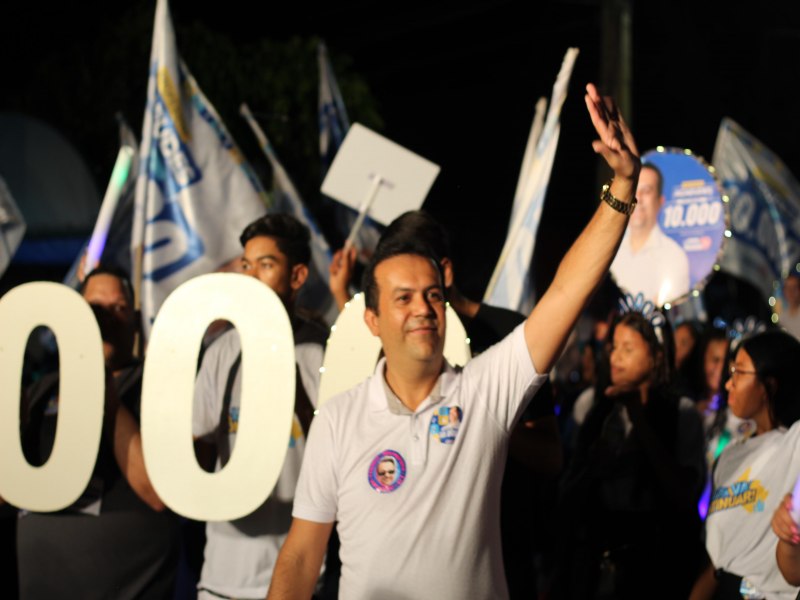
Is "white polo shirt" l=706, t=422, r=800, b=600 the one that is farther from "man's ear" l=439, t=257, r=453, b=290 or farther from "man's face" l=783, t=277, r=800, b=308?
"man's face" l=783, t=277, r=800, b=308

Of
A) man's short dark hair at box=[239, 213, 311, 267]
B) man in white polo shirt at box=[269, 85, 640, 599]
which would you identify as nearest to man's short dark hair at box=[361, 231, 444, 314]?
man in white polo shirt at box=[269, 85, 640, 599]

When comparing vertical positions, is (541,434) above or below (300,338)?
below

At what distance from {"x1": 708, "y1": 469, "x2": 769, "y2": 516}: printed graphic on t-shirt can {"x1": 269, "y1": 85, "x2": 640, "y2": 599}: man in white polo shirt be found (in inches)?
49.3

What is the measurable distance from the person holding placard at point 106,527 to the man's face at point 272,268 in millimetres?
703

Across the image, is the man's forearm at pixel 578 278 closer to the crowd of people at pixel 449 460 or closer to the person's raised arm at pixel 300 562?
the crowd of people at pixel 449 460

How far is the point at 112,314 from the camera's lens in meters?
4.85

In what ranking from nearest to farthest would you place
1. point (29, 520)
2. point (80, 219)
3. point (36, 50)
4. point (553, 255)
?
point (29, 520) < point (80, 219) < point (36, 50) < point (553, 255)

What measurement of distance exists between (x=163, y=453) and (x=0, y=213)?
3.38 m

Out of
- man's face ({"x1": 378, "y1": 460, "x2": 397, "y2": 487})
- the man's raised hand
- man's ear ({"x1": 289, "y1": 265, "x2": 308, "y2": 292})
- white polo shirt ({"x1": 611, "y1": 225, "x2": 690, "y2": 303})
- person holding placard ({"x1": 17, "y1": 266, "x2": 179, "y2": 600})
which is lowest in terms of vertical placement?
person holding placard ({"x1": 17, "y1": 266, "x2": 179, "y2": 600})

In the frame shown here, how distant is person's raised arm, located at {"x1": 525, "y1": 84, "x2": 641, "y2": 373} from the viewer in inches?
112

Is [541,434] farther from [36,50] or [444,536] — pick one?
[36,50]

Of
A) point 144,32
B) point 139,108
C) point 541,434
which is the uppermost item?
point 144,32

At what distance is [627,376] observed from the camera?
5.18 m

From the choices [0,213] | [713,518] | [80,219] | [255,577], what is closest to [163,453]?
[255,577]
